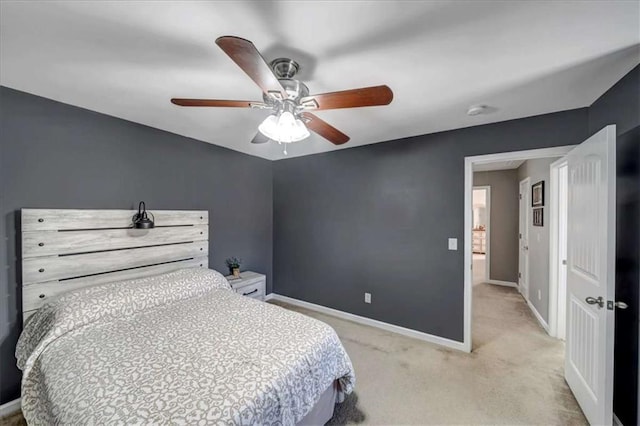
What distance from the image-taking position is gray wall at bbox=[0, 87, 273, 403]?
6.14ft

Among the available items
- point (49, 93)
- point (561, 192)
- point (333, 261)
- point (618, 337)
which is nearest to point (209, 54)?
point (49, 93)

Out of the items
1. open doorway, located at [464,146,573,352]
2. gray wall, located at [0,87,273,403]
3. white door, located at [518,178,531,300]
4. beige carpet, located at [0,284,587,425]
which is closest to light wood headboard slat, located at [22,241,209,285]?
gray wall, located at [0,87,273,403]

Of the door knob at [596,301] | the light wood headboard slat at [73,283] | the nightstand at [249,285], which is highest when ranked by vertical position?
the door knob at [596,301]

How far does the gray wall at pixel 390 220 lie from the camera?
8.78 ft

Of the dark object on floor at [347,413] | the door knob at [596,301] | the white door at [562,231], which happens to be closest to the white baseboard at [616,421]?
the door knob at [596,301]

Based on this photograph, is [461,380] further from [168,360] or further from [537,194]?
[537,194]

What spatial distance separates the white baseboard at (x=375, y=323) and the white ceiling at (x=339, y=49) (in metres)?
2.37

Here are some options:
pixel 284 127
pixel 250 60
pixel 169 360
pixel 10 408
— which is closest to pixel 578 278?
pixel 284 127

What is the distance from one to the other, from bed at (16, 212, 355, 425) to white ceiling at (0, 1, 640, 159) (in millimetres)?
1463

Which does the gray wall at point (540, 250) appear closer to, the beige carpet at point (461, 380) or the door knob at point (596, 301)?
the beige carpet at point (461, 380)

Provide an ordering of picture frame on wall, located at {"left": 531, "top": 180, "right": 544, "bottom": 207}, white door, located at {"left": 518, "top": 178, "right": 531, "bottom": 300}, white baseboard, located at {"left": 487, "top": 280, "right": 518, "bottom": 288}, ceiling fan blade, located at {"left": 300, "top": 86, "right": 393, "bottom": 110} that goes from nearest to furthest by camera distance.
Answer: ceiling fan blade, located at {"left": 300, "top": 86, "right": 393, "bottom": 110} < picture frame on wall, located at {"left": 531, "top": 180, "right": 544, "bottom": 207} < white door, located at {"left": 518, "top": 178, "right": 531, "bottom": 300} < white baseboard, located at {"left": 487, "top": 280, "right": 518, "bottom": 288}

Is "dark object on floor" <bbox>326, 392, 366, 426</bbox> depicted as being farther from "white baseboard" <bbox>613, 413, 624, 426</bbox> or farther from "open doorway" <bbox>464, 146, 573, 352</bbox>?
"white baseboard" <bbox>613, 413, 624, 426</bbox>

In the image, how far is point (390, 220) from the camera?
3152 millimetres

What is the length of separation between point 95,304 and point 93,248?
2.04 ft
